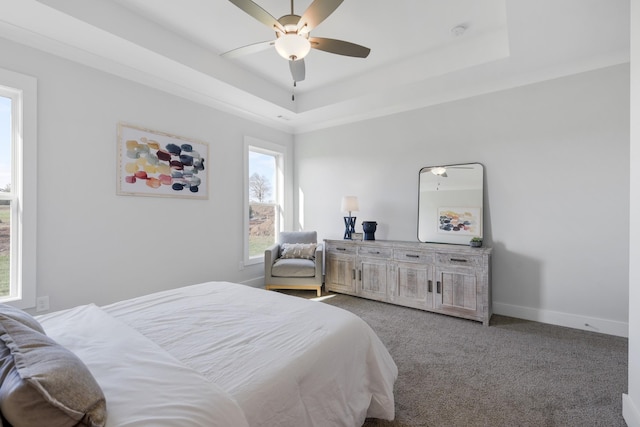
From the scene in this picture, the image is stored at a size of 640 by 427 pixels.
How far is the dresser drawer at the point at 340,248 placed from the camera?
161 inches

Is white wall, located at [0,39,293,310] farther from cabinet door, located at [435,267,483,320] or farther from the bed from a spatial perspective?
cabinet door, located at [435,267,483,320]

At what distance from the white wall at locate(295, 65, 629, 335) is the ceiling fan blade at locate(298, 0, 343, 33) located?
2415 mm

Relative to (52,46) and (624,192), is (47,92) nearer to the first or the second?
(52,46)

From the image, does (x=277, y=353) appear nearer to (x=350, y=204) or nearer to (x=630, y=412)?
(x=630, y=412)

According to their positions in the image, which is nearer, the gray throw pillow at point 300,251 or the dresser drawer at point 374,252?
the dresser drawer at point 374,252

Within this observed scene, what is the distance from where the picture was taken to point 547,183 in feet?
10.4

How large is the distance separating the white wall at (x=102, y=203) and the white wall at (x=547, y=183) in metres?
2.69

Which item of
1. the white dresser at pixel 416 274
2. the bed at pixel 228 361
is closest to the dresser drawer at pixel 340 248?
the white dresser at pixel 416 274

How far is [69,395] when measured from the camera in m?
0.75

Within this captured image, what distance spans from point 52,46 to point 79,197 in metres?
1.31

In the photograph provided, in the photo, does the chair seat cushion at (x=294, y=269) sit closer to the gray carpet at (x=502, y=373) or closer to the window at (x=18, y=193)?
the gray carpet at (x=502, y=373)

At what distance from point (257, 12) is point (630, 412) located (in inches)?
127

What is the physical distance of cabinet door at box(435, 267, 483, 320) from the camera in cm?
314


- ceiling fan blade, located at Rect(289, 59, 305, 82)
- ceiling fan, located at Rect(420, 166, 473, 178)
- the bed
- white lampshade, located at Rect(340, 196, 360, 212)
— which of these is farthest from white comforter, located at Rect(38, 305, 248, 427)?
ceiling fan, located at Rect(420, 166, 473, 178)
